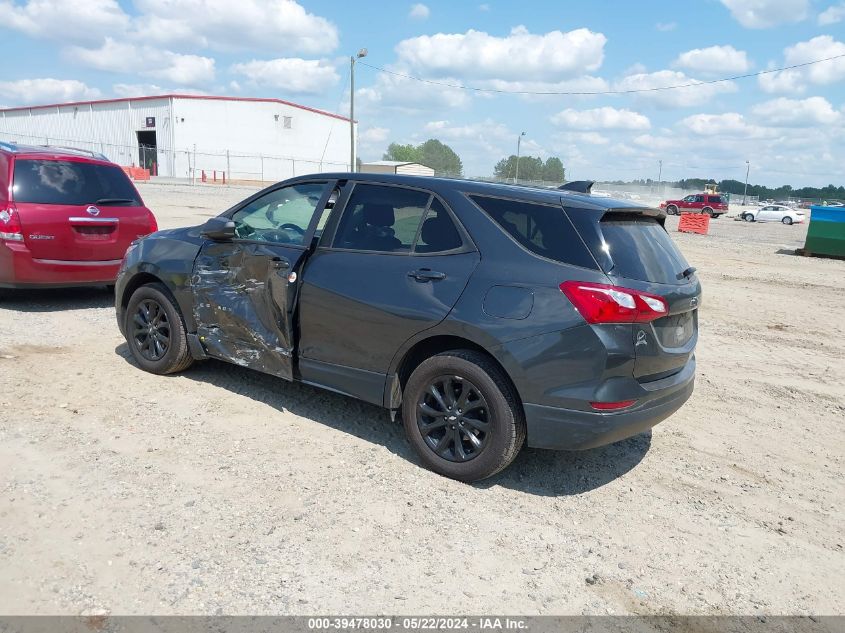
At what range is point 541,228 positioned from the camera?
373cm

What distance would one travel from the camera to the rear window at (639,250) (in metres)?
3.61

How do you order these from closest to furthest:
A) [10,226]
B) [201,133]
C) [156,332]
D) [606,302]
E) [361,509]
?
[606,302], [361,509], [156,332], [10,226], [201,133]

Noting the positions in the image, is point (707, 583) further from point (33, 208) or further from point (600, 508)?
point (33, 208)

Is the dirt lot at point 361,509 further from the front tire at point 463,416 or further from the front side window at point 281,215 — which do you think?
the front side window at point 281,215

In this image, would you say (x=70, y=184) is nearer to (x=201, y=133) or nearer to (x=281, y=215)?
(x=281, y=215)

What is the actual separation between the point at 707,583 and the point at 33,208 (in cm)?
723

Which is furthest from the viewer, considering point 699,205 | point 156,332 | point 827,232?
point 699,205

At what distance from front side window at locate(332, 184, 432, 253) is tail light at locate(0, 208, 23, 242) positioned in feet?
14.9

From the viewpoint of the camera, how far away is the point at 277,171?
198 ft

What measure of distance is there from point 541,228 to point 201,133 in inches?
2276

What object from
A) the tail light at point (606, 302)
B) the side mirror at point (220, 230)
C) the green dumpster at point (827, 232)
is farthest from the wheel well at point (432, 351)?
the green dumpster at point (827, 232)

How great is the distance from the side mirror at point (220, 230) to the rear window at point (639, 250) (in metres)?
2.67

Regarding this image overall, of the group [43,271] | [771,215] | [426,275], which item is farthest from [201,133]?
[426,275]

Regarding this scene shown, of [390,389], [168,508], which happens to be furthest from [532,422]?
[168,508]
